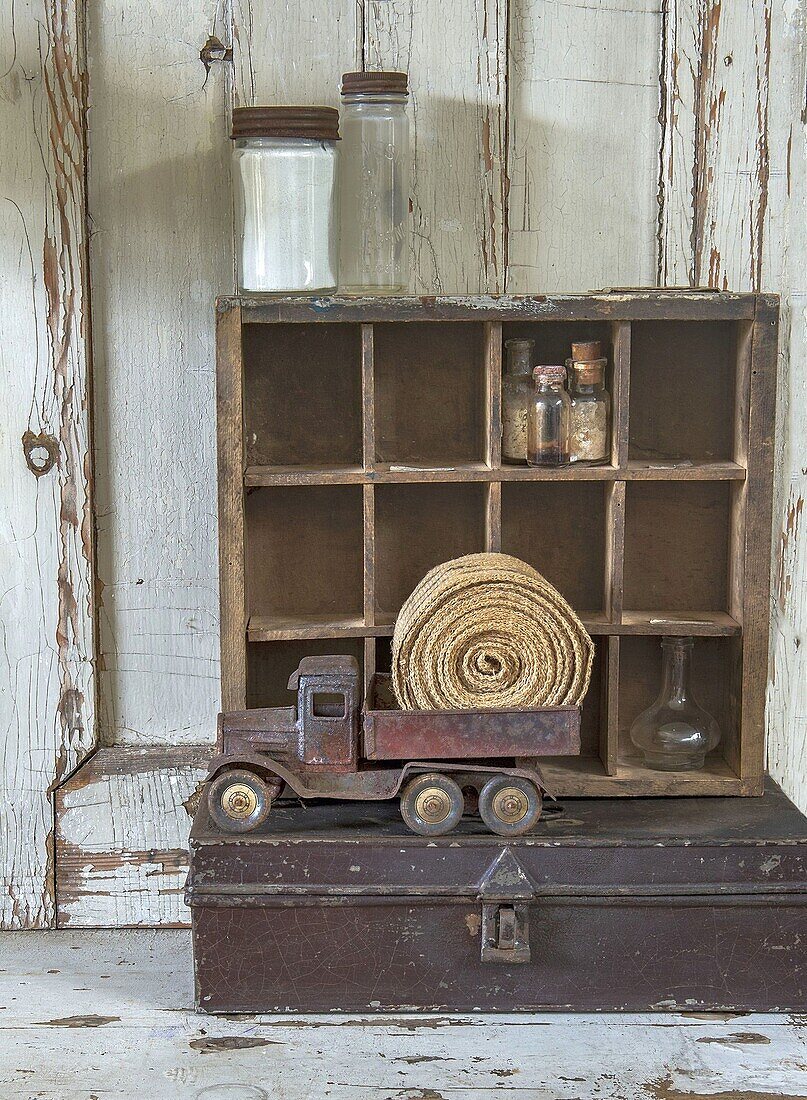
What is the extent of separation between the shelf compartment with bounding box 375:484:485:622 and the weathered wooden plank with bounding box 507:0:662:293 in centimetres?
26

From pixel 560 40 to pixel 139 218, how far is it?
533mm

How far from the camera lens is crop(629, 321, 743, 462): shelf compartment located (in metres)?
1.43

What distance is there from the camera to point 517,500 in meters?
1.48

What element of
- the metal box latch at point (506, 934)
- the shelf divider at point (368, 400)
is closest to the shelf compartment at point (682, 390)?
the shelf divider at point (368, 400)

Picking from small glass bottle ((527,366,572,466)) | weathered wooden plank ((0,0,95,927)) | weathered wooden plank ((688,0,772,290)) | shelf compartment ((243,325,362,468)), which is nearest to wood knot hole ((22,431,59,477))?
weathered wooden plank ((0,0,95,927))

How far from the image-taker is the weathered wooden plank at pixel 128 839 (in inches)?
58.7

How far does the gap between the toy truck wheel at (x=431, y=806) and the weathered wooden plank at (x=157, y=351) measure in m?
0.38

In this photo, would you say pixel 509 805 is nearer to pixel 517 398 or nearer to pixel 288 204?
pixel 517 398

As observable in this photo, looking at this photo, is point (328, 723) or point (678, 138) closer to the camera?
point (328, 723)

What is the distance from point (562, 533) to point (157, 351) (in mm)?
533

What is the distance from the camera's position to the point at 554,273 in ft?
4.77

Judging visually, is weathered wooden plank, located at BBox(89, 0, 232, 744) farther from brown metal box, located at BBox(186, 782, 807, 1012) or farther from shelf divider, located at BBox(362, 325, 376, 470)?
brown metal box, located at BBox(186, 782, 807, 1012)

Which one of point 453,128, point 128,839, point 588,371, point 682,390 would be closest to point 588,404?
point 588,371

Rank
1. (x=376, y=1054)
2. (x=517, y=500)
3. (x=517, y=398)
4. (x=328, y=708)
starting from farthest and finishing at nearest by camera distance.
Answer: (x=517, y=500), (x=517, y=398), (x=328, y=708), (x=376, y=1054)
